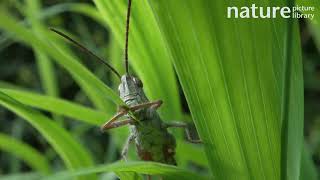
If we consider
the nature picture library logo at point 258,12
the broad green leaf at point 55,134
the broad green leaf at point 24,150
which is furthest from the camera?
the broad green leaf at point 24,150

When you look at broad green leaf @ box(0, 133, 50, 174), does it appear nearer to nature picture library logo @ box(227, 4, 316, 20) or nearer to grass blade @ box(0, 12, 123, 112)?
grass blade @ box(0, 12, 123, 112)

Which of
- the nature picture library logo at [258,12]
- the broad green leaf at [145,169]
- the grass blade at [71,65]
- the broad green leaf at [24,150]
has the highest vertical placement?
the nature picture library logo at [258,12]

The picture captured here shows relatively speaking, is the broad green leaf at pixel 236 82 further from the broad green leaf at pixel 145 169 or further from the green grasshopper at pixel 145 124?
the green grasshopper at pixel 145 124

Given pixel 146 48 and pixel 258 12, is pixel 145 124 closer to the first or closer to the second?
pixel 146 48

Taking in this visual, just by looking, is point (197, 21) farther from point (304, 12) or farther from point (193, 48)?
point (304, 12)

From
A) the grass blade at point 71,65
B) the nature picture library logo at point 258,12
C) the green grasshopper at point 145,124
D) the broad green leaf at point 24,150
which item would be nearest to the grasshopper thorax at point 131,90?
the green grasshopper at point 145,124

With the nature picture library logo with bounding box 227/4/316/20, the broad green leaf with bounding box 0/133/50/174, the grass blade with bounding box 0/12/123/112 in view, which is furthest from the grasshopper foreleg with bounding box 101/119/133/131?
the broad green leaf with bounding box 0/133/50/174
